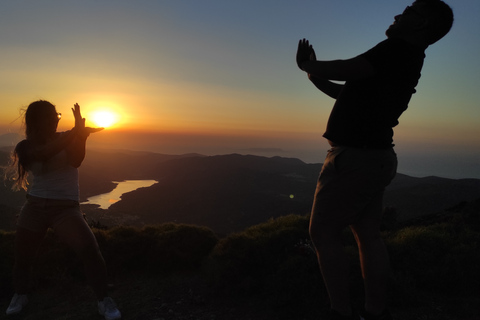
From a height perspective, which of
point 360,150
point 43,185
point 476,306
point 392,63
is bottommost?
point 476,306

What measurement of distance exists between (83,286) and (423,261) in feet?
14.2

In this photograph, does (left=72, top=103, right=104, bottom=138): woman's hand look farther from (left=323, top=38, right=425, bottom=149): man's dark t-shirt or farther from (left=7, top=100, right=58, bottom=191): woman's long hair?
(left=323, top=38, right=425, bottom=149): man's dark t-shirt

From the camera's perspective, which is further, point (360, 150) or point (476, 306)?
point (476, 306)

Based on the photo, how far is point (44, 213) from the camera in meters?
3.24

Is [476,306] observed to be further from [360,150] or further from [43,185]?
[43,185]

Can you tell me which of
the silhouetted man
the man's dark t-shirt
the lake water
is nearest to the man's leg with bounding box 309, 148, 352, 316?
the silhouetted man

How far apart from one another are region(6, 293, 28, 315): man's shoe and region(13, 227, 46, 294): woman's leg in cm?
5

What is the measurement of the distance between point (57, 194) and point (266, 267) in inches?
98.9

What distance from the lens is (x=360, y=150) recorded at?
208 cm

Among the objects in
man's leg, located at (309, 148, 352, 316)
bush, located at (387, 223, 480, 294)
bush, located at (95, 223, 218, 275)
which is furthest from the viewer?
bush, located at (95, 223, 218, 275)

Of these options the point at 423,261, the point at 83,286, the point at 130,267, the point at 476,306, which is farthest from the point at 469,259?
the point at 83,286

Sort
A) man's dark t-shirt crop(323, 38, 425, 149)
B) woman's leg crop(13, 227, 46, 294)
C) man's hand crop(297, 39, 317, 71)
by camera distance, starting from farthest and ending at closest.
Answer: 1. woman's leg crop(13, 227, 46, 294)
2. man's hand crop(297, 39, 317, 71)
3. man's dark t-shirt crop(323, 38, 425, 149)

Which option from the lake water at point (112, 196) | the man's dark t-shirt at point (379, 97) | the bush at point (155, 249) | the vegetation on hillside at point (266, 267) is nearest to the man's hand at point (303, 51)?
the man's dark t-shirt at point (379, 97)

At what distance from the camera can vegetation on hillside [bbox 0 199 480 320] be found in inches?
133
